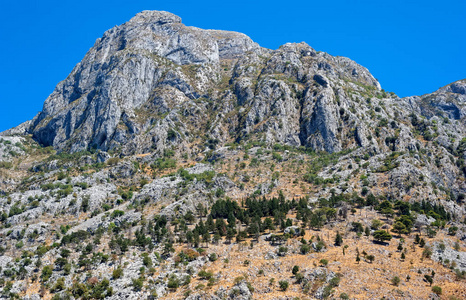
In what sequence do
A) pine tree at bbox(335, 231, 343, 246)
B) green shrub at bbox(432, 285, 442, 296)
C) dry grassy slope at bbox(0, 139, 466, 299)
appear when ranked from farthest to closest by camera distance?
pine tree at bbox(335, 231, 343, 246), dry grassy slope at bbox(0, 139, 466, 299), green shrub at bbox(432, 285, 442, 296)

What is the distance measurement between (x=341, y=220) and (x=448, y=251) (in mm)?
31189

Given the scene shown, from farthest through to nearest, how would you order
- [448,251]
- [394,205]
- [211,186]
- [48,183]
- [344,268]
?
1. [48,183]
2. [211,186]
3. [394,205]
4. [448,251]
5. [344,268]

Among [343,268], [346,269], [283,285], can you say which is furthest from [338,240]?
A: [283,285]

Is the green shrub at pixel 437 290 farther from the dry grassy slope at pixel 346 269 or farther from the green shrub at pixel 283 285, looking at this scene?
the green shrub at pixel 283 285

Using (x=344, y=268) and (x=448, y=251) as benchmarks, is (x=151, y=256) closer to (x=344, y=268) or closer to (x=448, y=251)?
(x=344, y=268)

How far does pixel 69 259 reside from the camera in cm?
10206

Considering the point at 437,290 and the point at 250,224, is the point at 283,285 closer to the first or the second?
the point at 437,290

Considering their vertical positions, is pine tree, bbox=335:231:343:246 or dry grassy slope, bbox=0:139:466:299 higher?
pine tree, bbox=335:231:343:246

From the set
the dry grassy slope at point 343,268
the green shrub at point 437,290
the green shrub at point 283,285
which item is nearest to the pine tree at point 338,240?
the dry grassy slope at point 343,268

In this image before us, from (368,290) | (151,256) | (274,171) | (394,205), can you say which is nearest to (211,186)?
(274,171)

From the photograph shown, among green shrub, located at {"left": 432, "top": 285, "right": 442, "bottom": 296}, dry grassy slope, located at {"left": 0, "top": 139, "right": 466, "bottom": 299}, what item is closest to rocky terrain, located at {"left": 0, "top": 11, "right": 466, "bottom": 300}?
green shrub, located at {"left": 432, "top": 285, "right": 442, "bottom": 296}

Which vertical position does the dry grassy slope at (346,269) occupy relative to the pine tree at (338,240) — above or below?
below

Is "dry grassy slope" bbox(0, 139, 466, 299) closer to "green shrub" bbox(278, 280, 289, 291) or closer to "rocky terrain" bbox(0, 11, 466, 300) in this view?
"rocky terrain" bbox(0, 11, 466, 300)

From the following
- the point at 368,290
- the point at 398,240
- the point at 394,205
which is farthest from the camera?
the point at 394,205
